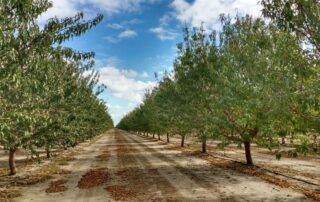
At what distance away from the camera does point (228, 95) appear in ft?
81.8

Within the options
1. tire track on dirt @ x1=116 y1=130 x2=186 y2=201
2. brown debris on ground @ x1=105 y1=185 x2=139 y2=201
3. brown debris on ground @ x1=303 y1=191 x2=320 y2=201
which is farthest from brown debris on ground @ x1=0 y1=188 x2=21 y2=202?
brown debris on ground @ x1=303 y1=191 x2=320 y2=201

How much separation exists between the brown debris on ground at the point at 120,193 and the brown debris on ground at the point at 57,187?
89.6 inches

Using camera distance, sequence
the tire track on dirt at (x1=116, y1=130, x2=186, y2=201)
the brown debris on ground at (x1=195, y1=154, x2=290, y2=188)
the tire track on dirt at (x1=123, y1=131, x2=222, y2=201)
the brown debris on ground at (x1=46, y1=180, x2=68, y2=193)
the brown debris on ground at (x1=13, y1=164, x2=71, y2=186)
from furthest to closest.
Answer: the brown debris on ground at (x1=13, y1=164, x2=71, y2=186) → the brown debris on ground at (x1=195, y1=154, x2=290, y2=188) → the brown debris on ground at (x1=46, y1=180, x2=68, y2=193) → the tire track on dirt at (x1=116, y1=130, x2=186, y2=201) → the tire track on dirt at (x1=123, y1=131, x2=222, y2=201)

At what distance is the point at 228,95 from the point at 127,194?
984 centimetres

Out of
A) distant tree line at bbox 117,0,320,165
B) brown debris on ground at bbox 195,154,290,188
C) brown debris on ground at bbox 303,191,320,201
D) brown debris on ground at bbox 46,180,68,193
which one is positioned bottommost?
brown debris on ground at bbox 46,180,68,193

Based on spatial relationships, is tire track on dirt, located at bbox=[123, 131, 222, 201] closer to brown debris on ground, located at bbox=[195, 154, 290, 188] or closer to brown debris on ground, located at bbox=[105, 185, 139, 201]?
brown debris on ground, located at bbox=[105, 185, 139, 201]

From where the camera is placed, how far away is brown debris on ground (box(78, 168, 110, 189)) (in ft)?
69.3

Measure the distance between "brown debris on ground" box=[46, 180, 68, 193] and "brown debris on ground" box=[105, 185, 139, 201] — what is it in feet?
7.47

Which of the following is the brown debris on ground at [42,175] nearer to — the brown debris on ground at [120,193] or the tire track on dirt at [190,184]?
the brown debris on ground at [120,193]

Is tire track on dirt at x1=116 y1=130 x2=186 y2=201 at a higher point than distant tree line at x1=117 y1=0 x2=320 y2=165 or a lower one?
lower

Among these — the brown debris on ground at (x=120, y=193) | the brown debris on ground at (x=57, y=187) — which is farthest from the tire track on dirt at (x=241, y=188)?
the brown debris on ground at (x=57, y=187)

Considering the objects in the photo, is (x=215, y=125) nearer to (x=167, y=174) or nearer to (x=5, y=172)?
(x=167, y=174)

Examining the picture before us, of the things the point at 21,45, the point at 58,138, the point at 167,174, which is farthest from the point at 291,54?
the point at 58,138

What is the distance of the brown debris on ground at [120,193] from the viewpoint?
1773 centimetres
